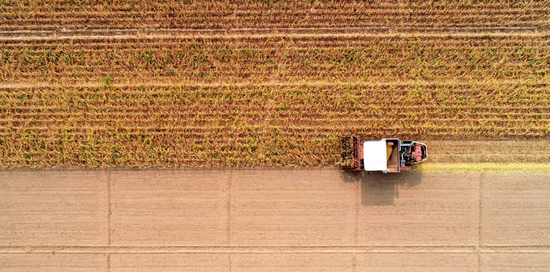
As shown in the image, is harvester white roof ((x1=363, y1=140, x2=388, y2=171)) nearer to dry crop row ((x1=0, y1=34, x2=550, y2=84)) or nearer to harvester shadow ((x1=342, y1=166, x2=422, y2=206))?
harvester shadow ((x1=342, y1=166, x2=422, y2=206))

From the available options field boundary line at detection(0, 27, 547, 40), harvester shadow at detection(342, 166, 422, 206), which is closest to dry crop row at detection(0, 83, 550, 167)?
harvester shadow at detection(342, 166, 422, 206)

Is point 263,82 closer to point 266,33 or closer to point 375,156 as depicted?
point 266,33

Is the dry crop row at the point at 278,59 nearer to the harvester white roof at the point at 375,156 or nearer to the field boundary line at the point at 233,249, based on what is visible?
the harvester white roof at the point at 375,156

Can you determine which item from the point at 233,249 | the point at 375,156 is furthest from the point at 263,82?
the point at 233,249

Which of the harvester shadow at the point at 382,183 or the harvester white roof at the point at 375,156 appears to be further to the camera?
the harvester shadow at the point at 382,183

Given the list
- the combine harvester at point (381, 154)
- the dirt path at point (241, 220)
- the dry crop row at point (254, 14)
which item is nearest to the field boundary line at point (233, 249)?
the dirt path at point (241, 220)
